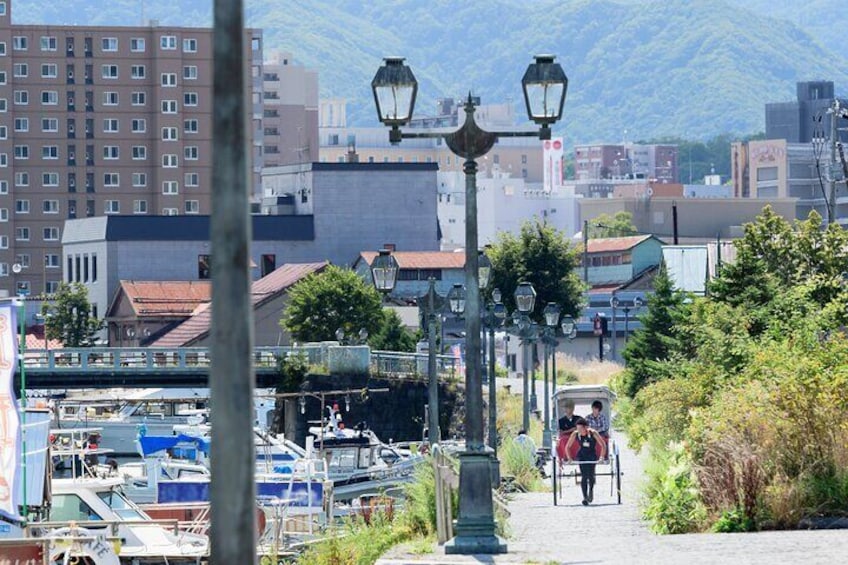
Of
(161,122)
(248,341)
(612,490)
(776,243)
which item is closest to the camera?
(248,341)

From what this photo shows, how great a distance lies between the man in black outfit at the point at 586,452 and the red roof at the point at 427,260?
7768cm

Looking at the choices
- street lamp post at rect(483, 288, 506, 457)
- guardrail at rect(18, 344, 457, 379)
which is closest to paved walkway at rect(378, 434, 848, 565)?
street lamp post at rect(483, 288, 506, 457)

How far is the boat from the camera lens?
46.8 m

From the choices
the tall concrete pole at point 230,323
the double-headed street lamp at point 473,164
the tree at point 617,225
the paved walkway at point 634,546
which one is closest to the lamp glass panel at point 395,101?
the double-headed street lamp at point 473,164

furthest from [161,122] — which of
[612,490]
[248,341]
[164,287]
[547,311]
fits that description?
[248,341]

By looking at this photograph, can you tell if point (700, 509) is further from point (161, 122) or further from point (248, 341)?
point (161, 122)

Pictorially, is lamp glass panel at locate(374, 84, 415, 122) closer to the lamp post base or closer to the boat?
the lamp post base

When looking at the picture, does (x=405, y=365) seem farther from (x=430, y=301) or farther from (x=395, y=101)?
(x=395, y=101)

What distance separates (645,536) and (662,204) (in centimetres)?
17687

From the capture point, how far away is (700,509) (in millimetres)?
23094

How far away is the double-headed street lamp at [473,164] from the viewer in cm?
2108

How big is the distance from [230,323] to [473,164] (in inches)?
472

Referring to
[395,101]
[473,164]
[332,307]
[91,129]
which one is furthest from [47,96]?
[473,164]

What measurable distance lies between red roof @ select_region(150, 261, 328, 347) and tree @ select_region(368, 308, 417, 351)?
18.4ft
